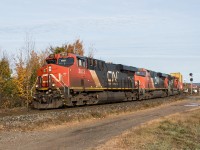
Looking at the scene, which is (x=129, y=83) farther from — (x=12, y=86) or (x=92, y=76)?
(x=12, y=86)

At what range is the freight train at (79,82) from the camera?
21688 mm

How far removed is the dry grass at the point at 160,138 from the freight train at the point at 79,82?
26.1 ft

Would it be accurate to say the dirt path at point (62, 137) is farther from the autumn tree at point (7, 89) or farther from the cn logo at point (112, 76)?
the autumn tree at point (7, 89)

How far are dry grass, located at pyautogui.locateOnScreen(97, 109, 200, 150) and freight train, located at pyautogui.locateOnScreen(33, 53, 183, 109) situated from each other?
314 inches

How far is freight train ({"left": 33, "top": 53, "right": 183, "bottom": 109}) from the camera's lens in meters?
21.7

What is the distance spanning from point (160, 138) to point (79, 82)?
12137mm

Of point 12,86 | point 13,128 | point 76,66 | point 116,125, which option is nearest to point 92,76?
point 76,66

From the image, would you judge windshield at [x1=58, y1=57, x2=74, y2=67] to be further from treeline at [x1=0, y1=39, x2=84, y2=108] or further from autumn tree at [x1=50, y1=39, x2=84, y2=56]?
autumn tree at [x1=50, y1=39, x2=84, y2=56]

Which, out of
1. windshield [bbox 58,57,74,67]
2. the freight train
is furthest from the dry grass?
windshield [bbox 58,57,74,67]

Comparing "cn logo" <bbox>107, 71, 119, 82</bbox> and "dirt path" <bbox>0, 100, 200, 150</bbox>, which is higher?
"cn logo" <bbox>107, 71, 119, 82</bbox>

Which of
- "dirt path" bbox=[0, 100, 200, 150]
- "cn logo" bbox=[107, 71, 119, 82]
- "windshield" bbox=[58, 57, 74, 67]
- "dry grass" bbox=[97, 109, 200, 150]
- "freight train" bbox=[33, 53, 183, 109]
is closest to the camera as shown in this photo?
"dirt path" bbox=[0, 100, 200, 150]

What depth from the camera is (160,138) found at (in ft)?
40.1

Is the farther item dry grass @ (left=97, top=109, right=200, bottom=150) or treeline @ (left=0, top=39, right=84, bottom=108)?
treeline @ (left=0, top=39, right=84, bottom=108)

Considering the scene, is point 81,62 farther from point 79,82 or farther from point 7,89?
point 7,89
